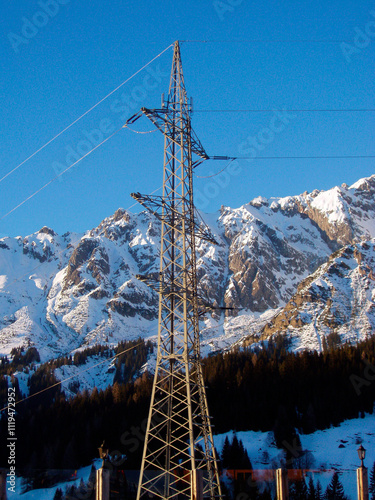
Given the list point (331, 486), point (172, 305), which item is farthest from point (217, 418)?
point (172, 305)

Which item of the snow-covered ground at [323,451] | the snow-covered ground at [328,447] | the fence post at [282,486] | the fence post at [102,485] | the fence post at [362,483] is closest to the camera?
the fence post at [102,485]

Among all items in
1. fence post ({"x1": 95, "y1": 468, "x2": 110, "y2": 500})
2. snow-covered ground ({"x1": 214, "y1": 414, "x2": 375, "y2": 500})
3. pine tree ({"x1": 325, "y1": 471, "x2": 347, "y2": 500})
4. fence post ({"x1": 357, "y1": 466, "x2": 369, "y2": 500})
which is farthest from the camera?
snow-covered ground ({"x1": 214, "y1": 414, "x2": 375, "y2": 500})

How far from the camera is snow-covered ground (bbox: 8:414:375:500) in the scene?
312ft

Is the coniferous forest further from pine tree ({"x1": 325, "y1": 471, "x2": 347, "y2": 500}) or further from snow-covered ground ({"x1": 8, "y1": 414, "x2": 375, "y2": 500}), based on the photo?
pine tree ({"x1": 325, "y1": 471, "x2": 347, "y2": 500})

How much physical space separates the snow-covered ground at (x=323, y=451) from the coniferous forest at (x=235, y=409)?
8.13 feet

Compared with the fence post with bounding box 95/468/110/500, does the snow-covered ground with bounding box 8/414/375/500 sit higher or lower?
lower

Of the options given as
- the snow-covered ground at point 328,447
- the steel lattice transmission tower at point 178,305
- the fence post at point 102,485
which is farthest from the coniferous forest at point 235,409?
the fence post at point 102,485

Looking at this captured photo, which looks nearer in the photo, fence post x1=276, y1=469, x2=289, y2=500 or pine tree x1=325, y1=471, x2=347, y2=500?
fence post x1=276, y1=469, x2=289, y2=500

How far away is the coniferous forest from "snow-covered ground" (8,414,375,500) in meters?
2.48

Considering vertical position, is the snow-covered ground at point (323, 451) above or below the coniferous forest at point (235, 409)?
below

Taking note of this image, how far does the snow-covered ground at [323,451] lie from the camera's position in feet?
312

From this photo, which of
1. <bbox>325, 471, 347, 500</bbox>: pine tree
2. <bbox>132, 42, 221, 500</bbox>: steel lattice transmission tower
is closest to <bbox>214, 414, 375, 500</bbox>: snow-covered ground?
<bbox>325, 471, 347, 500</bbox>: pine tree

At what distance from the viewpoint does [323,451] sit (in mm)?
108000

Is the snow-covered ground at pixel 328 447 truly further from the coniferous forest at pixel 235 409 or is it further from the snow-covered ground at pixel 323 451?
the coniferous forest at pixel 235 409
